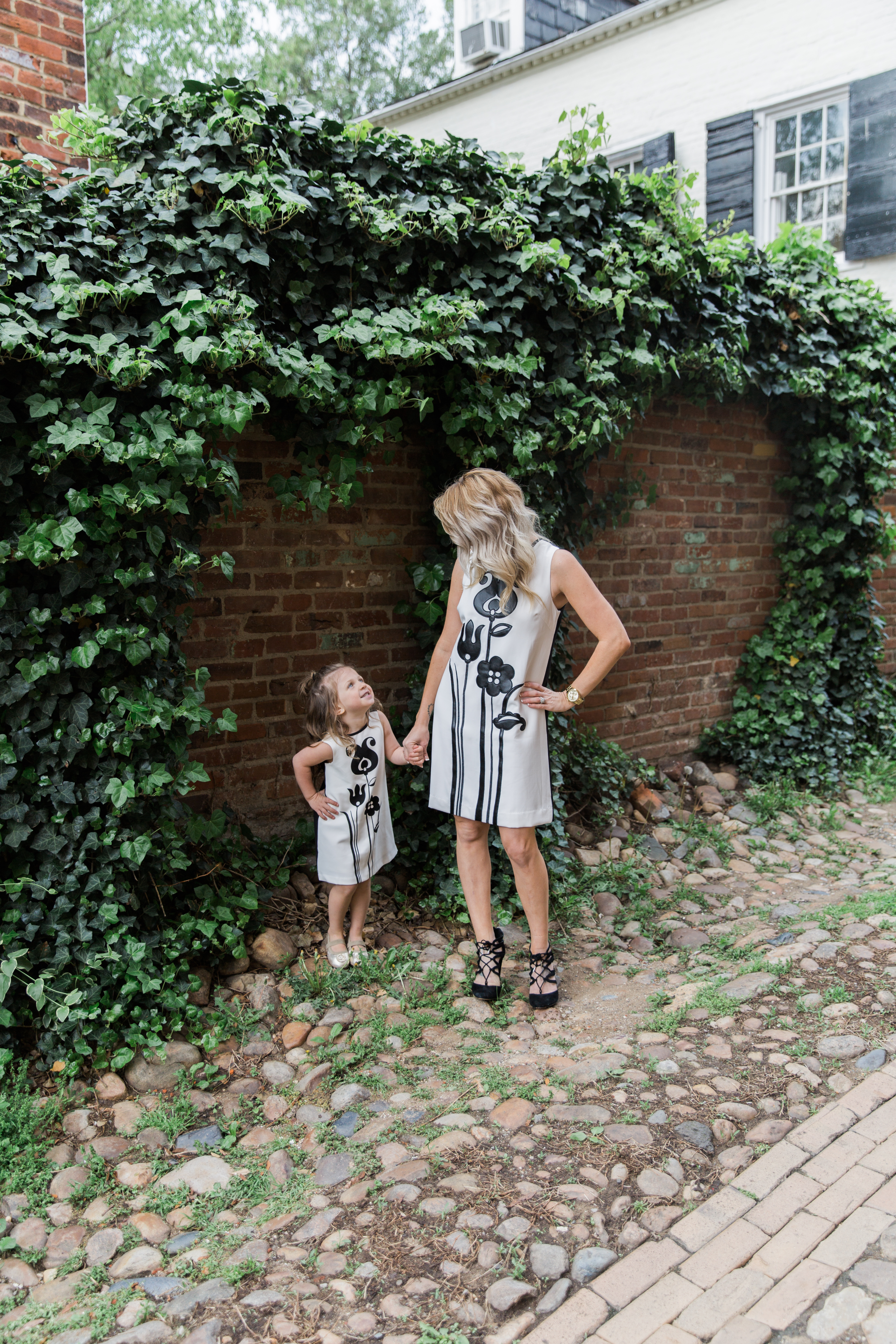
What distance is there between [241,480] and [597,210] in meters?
2.07

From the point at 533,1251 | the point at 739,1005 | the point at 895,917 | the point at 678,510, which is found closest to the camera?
the point at 533,1251

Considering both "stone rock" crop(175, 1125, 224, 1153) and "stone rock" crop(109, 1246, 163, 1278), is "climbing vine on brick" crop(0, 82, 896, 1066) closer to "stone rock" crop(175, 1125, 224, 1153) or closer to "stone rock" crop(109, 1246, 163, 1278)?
"stone rock" crop(175, 1125, 224, 1153)

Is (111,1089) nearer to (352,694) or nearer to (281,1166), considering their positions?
(281,1166)

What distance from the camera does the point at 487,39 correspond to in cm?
1224

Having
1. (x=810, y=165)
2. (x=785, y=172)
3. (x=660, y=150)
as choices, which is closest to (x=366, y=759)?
(x=810, y=165)

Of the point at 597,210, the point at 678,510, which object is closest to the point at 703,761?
the point at 678,510

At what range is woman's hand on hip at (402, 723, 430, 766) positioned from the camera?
3457mm

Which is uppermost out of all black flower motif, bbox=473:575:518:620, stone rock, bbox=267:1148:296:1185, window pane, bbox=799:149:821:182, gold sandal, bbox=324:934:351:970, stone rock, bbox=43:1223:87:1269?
window pane, bbox=799:149:821:182

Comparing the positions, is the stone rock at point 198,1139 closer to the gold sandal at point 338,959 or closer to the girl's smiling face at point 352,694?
the gold sandal at point 338,959

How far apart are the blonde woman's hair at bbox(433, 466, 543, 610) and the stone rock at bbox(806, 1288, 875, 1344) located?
197 cm

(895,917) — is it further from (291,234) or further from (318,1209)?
(291,234)

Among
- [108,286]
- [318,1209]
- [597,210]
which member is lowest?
[318,1209]

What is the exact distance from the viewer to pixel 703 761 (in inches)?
240

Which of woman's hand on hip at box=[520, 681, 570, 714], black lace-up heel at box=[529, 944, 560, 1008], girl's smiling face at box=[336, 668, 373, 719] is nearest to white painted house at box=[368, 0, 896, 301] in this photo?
girl's smiling face at box=[336, 668, 373, 719]
